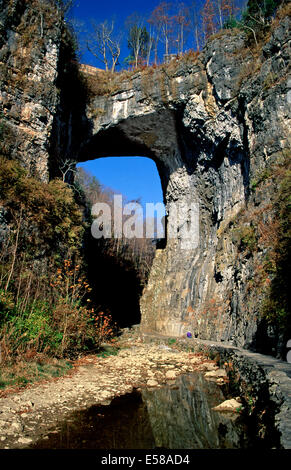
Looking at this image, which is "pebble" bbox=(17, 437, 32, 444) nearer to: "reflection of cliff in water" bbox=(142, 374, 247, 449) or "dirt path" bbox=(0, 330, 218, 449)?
"dirt path" bbox=(0, 330, 218, 449)

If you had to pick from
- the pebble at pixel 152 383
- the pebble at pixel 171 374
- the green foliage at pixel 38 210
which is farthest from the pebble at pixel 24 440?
the green foliage at pixel 38 210

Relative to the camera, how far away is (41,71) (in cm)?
1234

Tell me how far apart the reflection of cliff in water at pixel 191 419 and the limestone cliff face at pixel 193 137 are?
187 cm

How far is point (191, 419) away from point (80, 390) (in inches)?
79.1

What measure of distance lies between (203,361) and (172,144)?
12.9 metres

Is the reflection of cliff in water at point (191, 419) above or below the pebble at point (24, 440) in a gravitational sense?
below

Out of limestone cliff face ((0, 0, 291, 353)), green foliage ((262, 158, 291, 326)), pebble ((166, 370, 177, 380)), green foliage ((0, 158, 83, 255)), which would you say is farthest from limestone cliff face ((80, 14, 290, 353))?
green foliage ((0, 158, 83, 255))

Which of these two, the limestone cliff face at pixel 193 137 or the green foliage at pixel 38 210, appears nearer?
the green foliage at pixel 38 210

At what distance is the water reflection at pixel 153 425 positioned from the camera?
321cm

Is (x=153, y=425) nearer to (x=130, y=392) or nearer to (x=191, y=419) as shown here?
(x=191, y=419)

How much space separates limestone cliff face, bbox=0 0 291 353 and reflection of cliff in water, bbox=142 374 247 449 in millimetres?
1866

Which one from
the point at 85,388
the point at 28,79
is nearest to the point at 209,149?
the point at 28,79

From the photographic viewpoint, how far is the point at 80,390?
5.04 m

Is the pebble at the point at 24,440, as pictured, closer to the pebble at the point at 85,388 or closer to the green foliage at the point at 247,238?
the pebble at the point at 85,388
